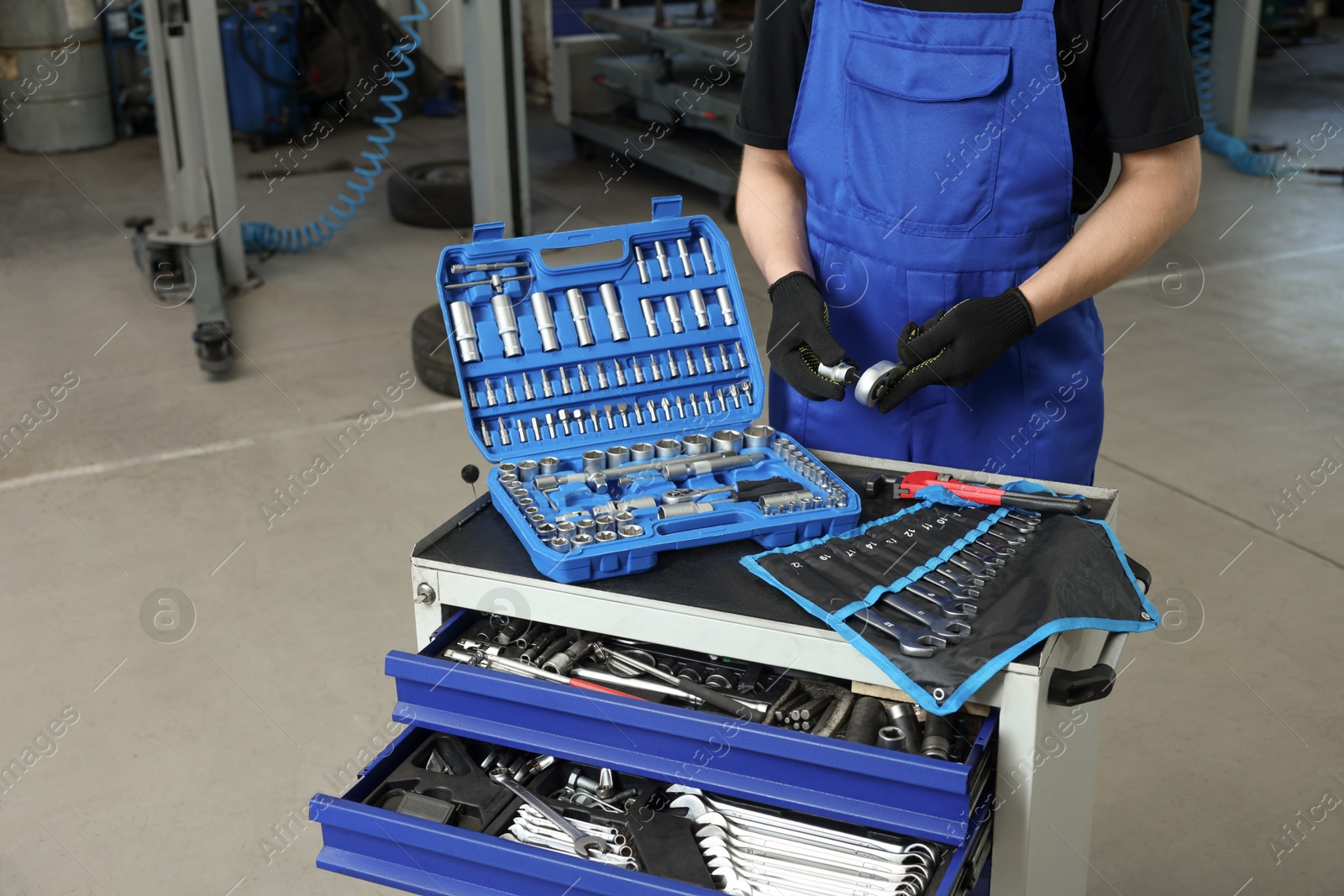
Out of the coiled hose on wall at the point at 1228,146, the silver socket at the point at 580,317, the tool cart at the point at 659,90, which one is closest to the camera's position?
the silver socket at the point at 580,317

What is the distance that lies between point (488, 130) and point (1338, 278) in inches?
113

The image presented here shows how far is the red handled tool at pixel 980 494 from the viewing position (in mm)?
1198

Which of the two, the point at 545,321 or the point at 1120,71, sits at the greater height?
the point at 1120,71

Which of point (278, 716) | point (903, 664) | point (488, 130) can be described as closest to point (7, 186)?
point (488, 130)

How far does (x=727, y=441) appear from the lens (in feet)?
4.32

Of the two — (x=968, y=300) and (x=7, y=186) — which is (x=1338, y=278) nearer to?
(x=968, y=300)

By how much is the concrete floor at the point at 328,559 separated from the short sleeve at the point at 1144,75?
113 cm

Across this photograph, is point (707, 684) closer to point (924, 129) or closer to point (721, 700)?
point (721, 700)

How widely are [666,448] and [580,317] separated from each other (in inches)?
7.9

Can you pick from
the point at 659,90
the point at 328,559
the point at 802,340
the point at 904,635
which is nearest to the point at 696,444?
the point at 802,340

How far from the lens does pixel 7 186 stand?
5.45m

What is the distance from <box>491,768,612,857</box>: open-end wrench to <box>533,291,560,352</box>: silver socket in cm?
48

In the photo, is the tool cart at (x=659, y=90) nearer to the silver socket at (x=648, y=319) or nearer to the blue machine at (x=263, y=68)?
the blue machine at (x=263, y=68)

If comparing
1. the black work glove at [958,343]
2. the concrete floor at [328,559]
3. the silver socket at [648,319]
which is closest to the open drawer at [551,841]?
the black work glove at [958,343]
